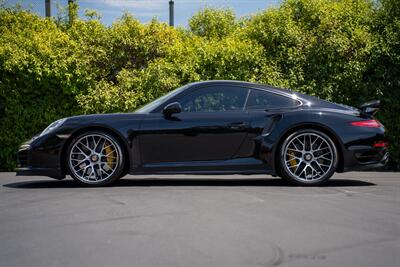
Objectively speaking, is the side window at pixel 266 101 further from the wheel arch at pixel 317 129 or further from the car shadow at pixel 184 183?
the car shadow at pixel 184 183

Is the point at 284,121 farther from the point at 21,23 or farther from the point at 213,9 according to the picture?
the point at 213,9

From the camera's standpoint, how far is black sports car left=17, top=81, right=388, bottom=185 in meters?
8.31

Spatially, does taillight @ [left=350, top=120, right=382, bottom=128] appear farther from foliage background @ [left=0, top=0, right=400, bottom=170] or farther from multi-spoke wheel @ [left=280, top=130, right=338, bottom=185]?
foliage background @ [left=0, top=0, right=400, bottom=170]

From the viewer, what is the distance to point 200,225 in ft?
18.1

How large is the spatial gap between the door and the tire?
37cm

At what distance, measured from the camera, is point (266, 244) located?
15.8 ft

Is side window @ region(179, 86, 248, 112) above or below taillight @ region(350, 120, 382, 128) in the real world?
above

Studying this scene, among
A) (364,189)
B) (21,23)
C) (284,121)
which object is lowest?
(364,189)

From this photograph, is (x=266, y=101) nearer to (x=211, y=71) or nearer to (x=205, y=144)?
(x=205, y=144)

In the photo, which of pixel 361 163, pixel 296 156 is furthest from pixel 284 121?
pixel 361 163

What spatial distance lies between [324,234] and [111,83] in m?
8.56

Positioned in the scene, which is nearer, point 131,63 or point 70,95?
point 70,95

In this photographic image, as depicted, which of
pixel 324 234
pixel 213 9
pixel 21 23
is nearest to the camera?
pixel 324 234

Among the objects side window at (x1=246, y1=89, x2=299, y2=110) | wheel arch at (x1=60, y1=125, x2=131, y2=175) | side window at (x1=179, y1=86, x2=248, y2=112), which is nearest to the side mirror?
side window at (x1=179, y1=86, x2=248, y2=112)
